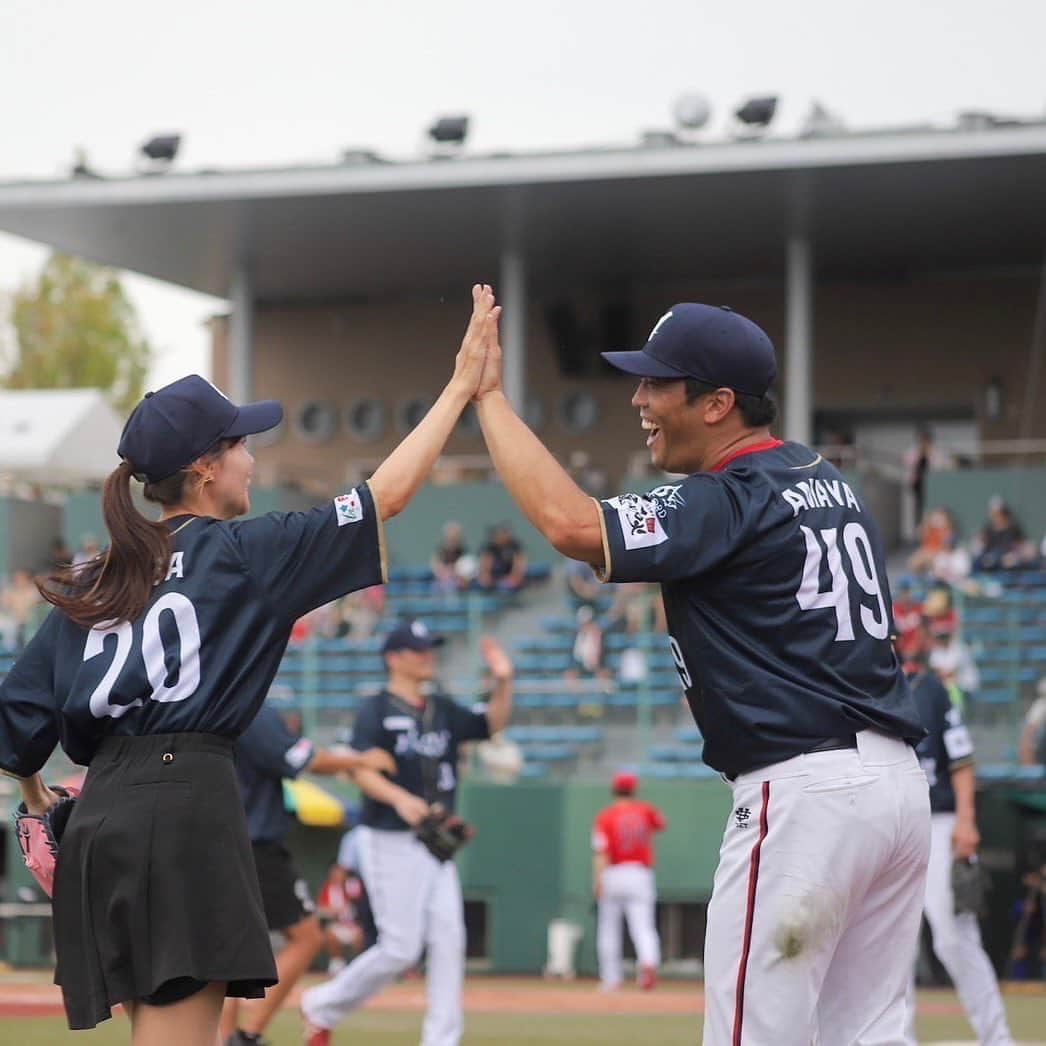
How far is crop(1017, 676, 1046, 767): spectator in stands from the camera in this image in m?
18.1

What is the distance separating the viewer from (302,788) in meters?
19.0

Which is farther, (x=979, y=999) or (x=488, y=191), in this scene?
(x=488, y=191)

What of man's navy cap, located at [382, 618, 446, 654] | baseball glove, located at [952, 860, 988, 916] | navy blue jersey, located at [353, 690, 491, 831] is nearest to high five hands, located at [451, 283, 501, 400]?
man's navy cap, located at [382, 618, 446, 654]

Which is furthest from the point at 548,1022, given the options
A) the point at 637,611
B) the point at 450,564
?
the point at 450,564

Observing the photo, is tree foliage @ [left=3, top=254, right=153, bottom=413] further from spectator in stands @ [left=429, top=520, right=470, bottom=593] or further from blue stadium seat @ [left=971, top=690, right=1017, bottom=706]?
blue stadium seat @ [left=971, top=690, right=1017, bottom=706]

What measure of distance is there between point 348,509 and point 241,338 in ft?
81.9

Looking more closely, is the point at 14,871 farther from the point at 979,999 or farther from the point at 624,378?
the point at 624,378

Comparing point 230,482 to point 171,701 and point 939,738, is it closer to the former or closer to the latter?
point 171,701

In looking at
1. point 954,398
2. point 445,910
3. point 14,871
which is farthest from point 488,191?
point 445,910

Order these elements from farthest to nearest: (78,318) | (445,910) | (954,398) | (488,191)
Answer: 1. (78,318)
2. (954,398)
3. (488,191)
4. (445,910)

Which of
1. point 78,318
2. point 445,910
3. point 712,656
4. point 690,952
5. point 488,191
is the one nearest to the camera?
point 712,656

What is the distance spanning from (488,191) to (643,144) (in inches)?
84.8

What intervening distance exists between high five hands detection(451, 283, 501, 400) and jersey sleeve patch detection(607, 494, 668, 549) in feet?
2.14

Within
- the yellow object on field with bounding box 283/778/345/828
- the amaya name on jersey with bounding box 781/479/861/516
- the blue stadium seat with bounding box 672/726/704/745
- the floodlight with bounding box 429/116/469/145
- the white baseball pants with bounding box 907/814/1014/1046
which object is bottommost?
the yellow object on field with bounding box 283/778/345/828
